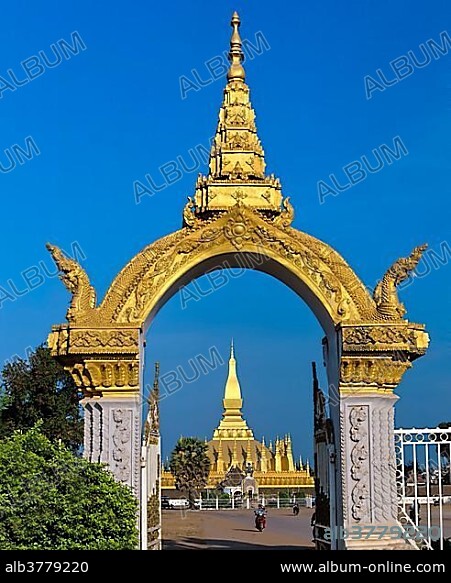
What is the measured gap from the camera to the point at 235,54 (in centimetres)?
1266

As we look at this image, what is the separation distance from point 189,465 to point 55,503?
32.6m

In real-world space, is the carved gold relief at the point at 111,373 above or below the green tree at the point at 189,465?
above

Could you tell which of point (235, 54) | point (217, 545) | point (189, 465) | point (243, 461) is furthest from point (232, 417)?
point (235, 54)

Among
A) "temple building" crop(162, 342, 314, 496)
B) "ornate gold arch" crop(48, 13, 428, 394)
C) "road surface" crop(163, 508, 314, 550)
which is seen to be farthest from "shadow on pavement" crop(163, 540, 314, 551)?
"temple building" crop(162, 342, 314, 496)

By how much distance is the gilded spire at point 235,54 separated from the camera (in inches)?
496

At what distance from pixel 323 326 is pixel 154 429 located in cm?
280

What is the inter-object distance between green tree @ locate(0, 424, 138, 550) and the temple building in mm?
30891

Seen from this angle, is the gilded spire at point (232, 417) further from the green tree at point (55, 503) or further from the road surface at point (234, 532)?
the green tree at point (55, 503)

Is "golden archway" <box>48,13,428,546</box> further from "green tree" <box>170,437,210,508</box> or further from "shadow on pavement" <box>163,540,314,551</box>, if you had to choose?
"green tree" <box>170,437,210,508</box>

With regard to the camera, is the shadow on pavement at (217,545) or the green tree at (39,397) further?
the green tree at (39,397)

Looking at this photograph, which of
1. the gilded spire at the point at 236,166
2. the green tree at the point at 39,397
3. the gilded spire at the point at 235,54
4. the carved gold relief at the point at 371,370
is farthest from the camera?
the green tree at the point at 39,397
